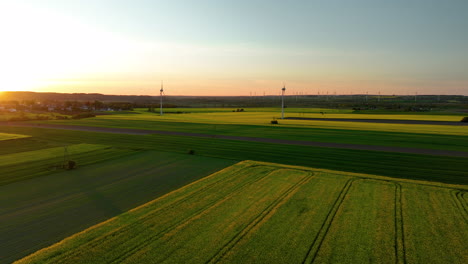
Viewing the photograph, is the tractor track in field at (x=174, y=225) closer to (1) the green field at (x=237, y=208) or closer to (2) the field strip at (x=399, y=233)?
(1) the green field at (x=237, y=208)

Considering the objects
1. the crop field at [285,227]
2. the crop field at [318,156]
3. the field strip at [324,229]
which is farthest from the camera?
the crop field at [318,156]

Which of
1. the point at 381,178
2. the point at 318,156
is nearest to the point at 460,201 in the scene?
the point at 381,178

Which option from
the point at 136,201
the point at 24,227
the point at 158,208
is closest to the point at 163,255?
the point at 158,208

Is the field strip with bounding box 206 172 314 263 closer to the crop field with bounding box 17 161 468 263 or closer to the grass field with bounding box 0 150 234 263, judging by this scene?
the crop field with bounding box 17 161 468 263

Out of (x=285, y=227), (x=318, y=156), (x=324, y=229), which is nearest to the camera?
(x=324, y=229)

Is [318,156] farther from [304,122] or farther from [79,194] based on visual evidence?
[304,122]

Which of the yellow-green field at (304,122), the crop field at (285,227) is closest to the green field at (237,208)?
the crop field at (285,227)

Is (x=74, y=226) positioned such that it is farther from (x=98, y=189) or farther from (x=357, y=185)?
(x=357, y=185)

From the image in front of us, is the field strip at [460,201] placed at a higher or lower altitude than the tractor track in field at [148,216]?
higher
